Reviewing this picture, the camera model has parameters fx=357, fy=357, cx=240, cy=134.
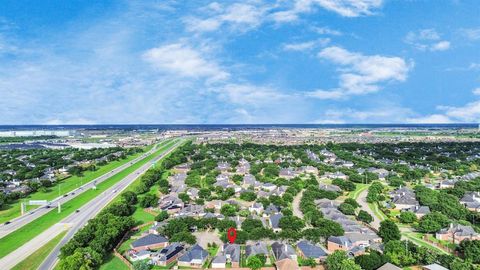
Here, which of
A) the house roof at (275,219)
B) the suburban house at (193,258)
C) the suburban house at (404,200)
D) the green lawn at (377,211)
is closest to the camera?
the suburban house at (193,258)

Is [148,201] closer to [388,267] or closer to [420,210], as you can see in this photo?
[388,267]

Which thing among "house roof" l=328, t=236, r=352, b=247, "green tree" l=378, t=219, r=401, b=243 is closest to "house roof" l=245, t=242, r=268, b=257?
"house roof" l=328, t=236, r=352, b=247

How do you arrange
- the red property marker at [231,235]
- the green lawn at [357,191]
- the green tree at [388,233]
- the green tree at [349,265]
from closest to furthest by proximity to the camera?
the green tree at [349,265] → the green tree at [388,233] → the red property marker at [231,235] → the green lawn at [357,191]

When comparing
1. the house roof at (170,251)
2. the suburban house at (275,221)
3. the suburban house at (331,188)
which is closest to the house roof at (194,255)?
the house roof at (170,251)

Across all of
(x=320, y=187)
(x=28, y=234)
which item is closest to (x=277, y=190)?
(x=320, y=187)

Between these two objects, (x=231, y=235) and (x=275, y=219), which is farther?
(x=275, y=219)

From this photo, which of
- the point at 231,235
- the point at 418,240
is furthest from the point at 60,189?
the point at 418,240

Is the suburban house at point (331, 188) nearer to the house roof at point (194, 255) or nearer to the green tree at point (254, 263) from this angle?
the house roof at point (194, 255)
